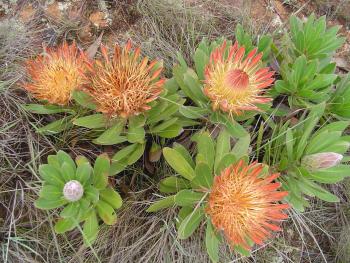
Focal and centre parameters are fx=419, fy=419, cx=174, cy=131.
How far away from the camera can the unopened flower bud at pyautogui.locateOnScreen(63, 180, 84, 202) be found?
72.3 inches

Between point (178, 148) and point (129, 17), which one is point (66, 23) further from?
point (178, 148)

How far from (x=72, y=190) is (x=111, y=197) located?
0.91 feet

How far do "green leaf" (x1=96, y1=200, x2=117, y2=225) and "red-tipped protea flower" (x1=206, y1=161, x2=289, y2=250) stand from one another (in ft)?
1.77

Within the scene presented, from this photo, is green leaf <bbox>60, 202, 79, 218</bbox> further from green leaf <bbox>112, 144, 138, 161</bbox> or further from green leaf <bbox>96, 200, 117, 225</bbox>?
green leaf <bbox>112, 144, 138, 161</bbox>

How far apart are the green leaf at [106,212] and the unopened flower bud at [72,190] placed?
0.19 metres

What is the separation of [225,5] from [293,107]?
1018 mm

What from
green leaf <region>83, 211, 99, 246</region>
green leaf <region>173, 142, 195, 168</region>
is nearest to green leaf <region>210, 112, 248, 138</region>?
green leaf <region>173, 142, 195, 168</region>

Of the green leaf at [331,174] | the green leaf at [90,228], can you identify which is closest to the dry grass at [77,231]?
the green leaf at [90,228]

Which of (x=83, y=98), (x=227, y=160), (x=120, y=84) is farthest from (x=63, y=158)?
(x=227, y=160)

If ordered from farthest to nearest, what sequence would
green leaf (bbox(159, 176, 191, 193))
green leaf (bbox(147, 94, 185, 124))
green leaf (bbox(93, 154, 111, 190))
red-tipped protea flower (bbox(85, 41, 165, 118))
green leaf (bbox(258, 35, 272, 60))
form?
green leaf (bbox(258, 35, 272, 60)) → green leaf (bbox(159, 176, 191, 193)) → green leaf (bbox(147, 94, 185, 124)) → green leaf (bbox(93, 154, 111, 190)) → red-tipped protea flower (bbox(85, 41, 165, 118))

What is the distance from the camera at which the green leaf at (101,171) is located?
1994mm

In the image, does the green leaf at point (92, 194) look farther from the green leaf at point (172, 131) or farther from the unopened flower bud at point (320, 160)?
the unopened flower bud at point (320, 160)

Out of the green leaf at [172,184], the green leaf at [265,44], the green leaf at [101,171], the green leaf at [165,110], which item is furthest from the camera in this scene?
the green leaf at [265,44]

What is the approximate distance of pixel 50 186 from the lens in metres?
1.92
